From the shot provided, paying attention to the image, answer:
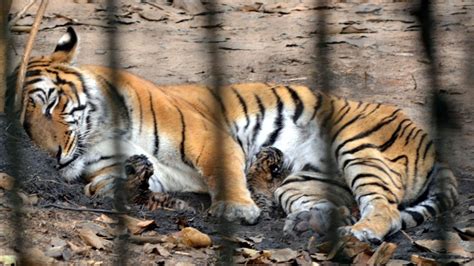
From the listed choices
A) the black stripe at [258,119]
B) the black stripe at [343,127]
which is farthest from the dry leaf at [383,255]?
the black stripe at [258,119]

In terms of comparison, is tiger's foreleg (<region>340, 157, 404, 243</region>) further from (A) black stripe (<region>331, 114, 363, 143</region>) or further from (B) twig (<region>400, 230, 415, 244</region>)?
(A) black stripe (<region>331, 114, 363, 143</region>)

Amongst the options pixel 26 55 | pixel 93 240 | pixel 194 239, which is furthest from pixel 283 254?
pixel 26 55

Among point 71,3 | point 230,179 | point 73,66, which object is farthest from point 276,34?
point 230,179

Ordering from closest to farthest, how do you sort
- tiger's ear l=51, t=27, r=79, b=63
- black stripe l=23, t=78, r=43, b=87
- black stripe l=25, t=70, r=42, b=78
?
black stripe l=23, t=78, r=43, b=87 < black stripe l=25, t=70, r=42, b=78 < tiger's ear l=51, t=27, r=79, b=63

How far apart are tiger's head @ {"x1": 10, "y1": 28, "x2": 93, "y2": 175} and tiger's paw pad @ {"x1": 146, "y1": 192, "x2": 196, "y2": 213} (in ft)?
1.74

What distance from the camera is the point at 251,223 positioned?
5215mm

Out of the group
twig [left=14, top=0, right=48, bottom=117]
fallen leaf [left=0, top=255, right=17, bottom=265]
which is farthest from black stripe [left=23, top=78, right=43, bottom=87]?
fallen leaf [left=0, top=255, right=17, bottom=265]

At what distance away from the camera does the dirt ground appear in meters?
4.96

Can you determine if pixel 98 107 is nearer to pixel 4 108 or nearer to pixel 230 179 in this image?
pixel 4 108

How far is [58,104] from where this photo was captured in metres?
5.96

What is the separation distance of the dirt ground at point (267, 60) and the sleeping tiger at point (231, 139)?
133 mm

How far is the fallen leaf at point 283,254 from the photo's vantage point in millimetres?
4270

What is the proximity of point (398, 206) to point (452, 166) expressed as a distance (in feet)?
2.14

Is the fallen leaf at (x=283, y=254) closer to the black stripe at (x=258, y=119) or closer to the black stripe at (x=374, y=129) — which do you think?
the black stripe at (x=374, y=129)
